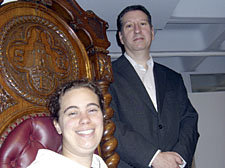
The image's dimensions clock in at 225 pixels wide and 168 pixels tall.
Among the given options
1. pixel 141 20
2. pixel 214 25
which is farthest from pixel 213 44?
pixel 141 20

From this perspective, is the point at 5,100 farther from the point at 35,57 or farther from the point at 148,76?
the point at 148,76

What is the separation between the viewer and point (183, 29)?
4.53 m

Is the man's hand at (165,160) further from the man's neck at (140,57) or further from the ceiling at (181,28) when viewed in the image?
the ceiling at (181,28)

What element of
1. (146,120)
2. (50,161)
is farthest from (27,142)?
(146,120)

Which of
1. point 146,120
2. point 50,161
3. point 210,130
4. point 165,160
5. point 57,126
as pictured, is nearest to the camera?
point 50,161

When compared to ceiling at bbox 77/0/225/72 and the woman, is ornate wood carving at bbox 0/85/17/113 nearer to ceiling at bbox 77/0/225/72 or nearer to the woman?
the woman

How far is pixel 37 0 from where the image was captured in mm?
1193

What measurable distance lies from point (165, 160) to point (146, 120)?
24 cm

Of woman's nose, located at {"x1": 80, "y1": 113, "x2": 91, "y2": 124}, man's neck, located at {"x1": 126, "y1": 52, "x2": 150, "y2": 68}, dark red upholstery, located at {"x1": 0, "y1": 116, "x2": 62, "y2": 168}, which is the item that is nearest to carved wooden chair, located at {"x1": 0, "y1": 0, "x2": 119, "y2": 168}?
dark red upholstery, located at {"x1": 0, "y1": 116, "x2": 62, "y2": 168}

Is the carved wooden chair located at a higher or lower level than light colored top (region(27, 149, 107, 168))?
higher

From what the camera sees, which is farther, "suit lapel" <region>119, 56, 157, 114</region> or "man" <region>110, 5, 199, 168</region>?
"suit lapel" <region>119, 56, 157, 114</region>

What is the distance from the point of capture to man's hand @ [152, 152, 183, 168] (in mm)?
1378

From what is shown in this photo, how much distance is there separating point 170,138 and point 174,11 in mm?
2406

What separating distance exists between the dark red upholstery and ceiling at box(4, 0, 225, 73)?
2.07 meters
